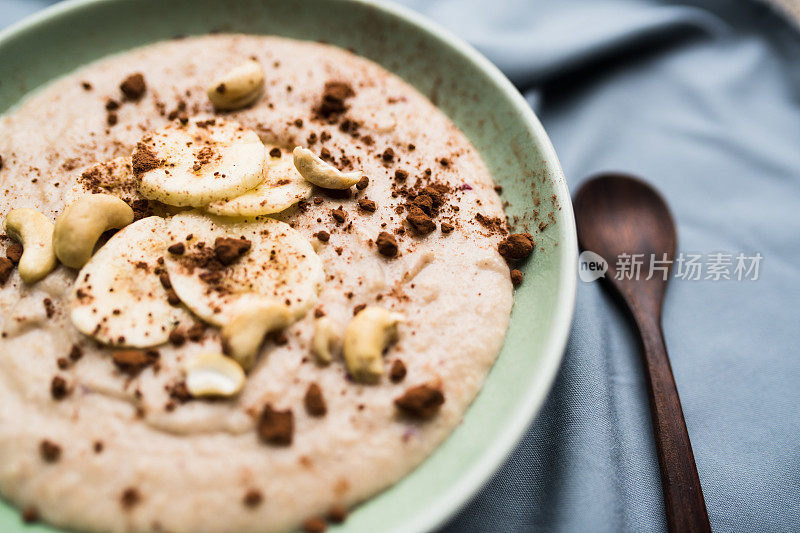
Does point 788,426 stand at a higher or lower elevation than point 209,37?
lower

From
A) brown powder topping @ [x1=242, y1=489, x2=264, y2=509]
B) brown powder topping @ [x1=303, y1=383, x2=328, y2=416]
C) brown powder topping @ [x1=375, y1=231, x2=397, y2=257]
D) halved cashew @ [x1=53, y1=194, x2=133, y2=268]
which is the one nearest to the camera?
brown powder topping @ [x1=242, y1=489, x2=264, y2=509]

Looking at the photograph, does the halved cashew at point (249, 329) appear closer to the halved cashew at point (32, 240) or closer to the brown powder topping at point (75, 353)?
the brown powder topping at point (75, 353)

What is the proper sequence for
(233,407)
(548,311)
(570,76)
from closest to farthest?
1. (233,407)
2. (548,311)
3. (570,76)

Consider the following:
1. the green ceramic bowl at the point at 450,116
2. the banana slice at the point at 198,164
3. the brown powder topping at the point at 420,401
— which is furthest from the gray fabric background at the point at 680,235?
the banana slice at the point at 198,164

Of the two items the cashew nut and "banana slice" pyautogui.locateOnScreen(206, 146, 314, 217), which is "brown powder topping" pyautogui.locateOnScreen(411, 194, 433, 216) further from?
the cashew nut

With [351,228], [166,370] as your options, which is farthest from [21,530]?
[351,228]

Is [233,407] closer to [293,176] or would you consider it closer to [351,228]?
[351,228]

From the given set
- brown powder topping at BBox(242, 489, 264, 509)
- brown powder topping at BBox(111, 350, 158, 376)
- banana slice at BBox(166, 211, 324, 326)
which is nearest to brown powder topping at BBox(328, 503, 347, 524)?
brown powder topping at BBox(242, 489, 264, 509)
